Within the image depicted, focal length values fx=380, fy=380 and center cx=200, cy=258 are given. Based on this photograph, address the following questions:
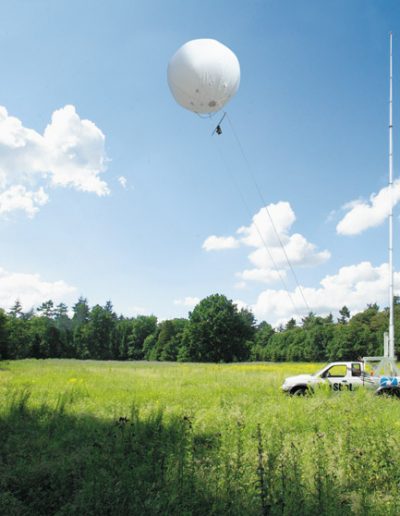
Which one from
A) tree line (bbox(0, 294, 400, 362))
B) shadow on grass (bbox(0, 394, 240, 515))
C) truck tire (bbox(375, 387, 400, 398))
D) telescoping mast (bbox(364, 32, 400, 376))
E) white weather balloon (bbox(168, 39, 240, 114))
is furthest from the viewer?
tree line (bbox(0, 294, 400, 362))

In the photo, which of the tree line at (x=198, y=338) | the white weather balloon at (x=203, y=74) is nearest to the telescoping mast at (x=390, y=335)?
the white weather balloon at (x=203, y=74)

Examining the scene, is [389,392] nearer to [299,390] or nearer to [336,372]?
[336,372]

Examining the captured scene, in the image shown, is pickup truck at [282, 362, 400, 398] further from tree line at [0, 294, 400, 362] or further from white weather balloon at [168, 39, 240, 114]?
tree line at [0, 294, 400, 362]

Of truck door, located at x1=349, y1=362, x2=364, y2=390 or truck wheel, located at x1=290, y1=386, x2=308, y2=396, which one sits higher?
truck door, located at x1=349, y1=362, x2=364, y2=390

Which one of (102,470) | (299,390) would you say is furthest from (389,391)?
(102,470)

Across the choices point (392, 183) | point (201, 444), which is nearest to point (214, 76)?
point (201, 444)

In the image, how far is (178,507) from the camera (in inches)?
190

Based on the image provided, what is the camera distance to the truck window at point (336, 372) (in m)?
14.5

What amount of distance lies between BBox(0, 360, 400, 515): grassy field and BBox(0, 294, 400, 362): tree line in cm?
6499

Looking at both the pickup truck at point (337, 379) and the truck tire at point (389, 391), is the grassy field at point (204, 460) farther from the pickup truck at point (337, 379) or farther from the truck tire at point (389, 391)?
the pickup truck at point (337, 379)

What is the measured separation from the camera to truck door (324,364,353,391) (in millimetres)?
14172

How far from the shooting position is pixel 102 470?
5.80m

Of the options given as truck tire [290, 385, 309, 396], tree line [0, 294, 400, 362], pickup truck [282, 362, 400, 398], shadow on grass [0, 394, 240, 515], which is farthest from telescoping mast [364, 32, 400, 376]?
tree line [0, 294, 400, 362]

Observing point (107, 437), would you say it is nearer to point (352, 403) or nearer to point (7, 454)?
point (7, 454)
